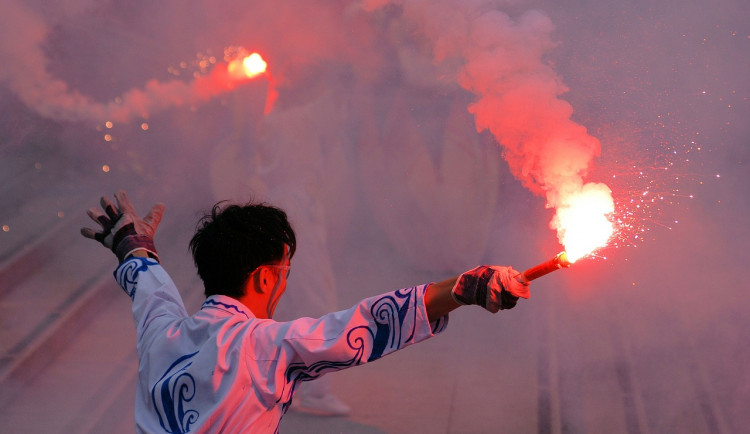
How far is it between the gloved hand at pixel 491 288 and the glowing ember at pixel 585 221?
185 millimetres

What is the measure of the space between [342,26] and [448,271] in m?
1.93

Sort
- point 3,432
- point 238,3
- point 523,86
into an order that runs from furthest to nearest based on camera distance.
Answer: point 238,3, point 523,86, point 3,432

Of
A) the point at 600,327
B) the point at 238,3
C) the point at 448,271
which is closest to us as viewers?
the point at 600,327

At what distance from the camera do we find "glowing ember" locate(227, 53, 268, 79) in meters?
4.95

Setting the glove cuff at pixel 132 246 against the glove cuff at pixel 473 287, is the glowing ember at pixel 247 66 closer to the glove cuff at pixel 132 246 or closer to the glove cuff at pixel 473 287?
the glove cuff at pixel 132 246

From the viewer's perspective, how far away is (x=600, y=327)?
3771 millimetres

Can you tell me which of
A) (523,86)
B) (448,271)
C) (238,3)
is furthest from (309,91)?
(523,86)

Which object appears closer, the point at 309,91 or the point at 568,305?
the point at 568,305

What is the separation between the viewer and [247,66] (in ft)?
16.6

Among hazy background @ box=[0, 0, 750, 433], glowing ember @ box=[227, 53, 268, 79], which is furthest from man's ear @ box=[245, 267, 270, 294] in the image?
glowing ember @ box=[227, 53, 268, 79]

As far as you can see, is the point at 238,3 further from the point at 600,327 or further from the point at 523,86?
the point at 600,327

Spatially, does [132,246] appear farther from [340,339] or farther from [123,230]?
[340,339]

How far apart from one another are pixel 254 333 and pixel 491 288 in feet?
1.51

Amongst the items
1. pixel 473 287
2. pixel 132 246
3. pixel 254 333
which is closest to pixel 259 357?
pixel 254 333
